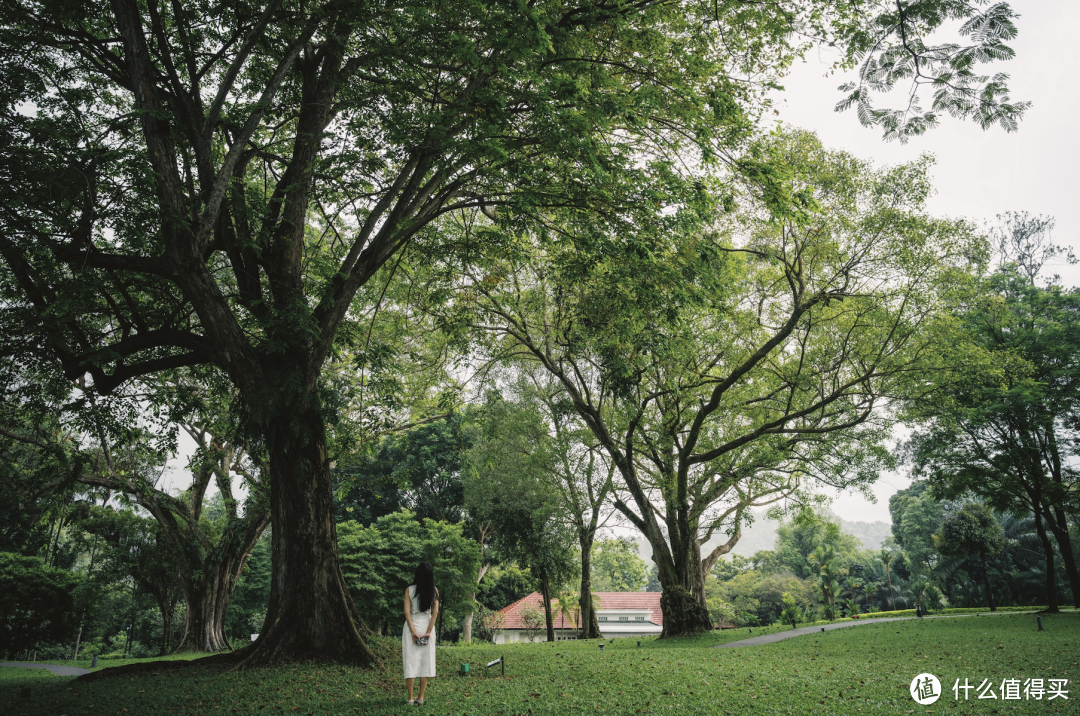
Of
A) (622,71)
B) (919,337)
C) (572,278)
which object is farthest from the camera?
(919,337)

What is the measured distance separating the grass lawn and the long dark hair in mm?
943

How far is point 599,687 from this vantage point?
688cm

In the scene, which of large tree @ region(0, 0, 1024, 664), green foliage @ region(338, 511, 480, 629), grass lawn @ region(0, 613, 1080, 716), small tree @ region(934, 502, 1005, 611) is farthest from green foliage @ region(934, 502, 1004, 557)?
large tree @ region(0, 0, 1024, 664)

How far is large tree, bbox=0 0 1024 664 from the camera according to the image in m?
6.66

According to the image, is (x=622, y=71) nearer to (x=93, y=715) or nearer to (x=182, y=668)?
(x=93, y=715)

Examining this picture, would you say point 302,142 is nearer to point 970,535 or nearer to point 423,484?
point 423,484

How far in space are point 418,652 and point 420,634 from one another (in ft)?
0.62

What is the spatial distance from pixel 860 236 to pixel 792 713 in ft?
37.4

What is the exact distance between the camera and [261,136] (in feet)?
32.7

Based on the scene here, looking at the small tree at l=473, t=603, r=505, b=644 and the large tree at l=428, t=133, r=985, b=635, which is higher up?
the large tree at l=428, t=133, r=985, b=635

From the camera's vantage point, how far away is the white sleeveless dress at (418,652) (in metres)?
5.73

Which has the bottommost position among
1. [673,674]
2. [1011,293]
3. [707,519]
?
[673,674]

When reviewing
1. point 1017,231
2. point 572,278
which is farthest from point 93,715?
point 1017,231

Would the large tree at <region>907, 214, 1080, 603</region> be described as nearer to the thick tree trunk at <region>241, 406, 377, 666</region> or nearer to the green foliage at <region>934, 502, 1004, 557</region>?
the green foliage at <region>934, 502, 1004, 557</region>
